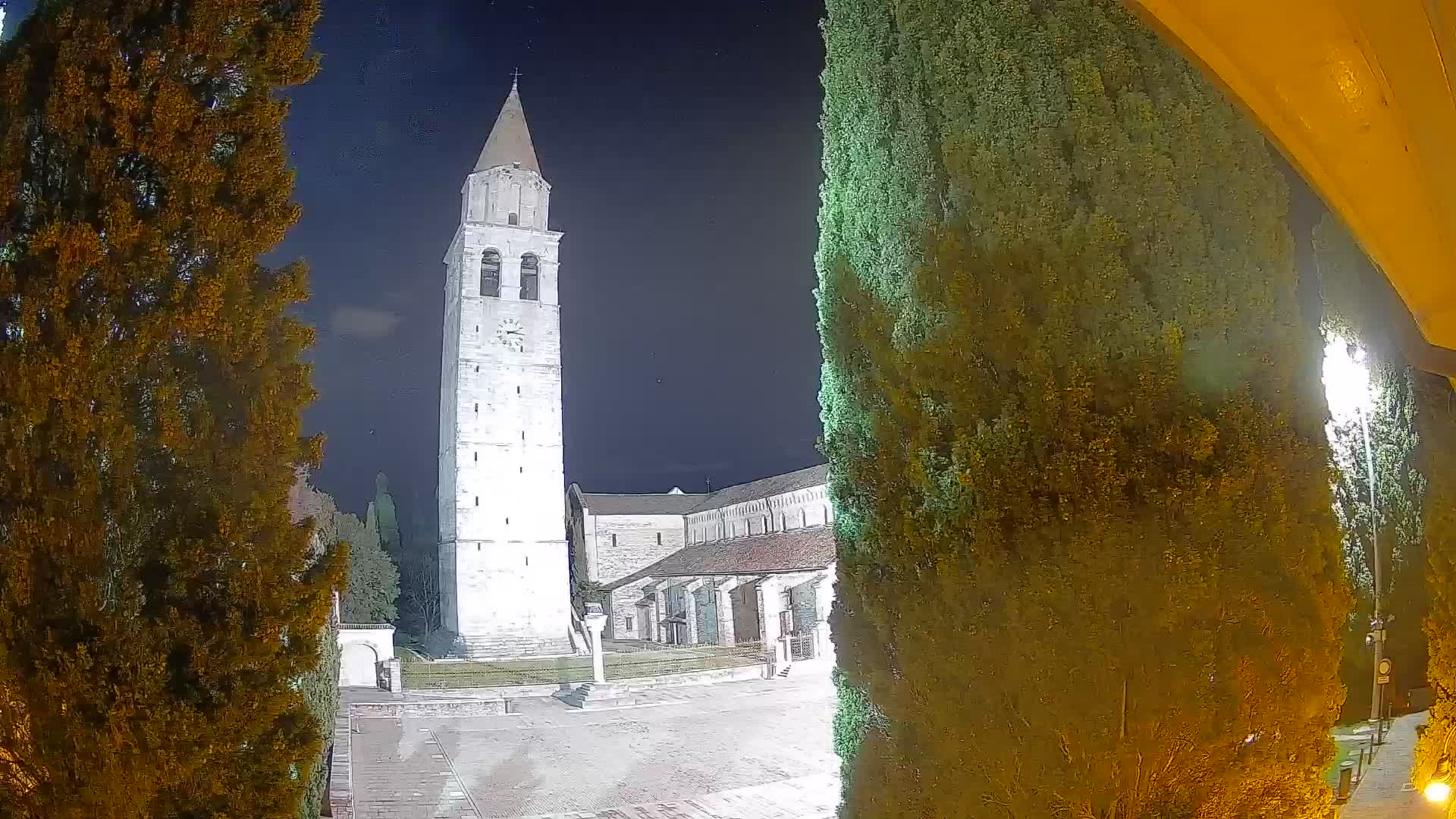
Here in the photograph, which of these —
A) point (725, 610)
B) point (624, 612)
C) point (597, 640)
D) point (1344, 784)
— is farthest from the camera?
point (624, 612)

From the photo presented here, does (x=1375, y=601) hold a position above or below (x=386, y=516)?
below

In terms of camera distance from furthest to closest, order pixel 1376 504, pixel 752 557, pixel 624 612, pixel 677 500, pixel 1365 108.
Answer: pixel 677 500, pixel 624 612, pixel 752 557, pixel 1376 504, pixel 1365 108

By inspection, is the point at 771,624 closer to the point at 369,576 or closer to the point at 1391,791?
the point at 1391,791

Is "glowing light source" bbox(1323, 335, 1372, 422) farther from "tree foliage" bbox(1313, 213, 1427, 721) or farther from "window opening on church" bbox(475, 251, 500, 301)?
"window opening on church" bbox(475, 251, 500, 301)

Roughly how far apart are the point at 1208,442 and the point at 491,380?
31.8 m

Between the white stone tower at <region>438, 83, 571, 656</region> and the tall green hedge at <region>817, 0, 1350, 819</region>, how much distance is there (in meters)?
29.8

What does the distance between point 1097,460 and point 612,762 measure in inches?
473

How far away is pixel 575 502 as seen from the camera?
44062 mm

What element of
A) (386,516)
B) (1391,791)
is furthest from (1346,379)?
(386,516)

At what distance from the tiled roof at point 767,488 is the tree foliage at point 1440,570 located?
2359 centimetres

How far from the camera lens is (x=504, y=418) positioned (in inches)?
1313

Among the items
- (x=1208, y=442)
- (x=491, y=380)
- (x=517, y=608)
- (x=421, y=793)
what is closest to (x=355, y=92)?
(x=491, y=380)

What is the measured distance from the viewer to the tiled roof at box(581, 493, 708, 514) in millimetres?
42719

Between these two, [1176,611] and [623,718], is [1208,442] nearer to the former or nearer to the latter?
[1176,611]
